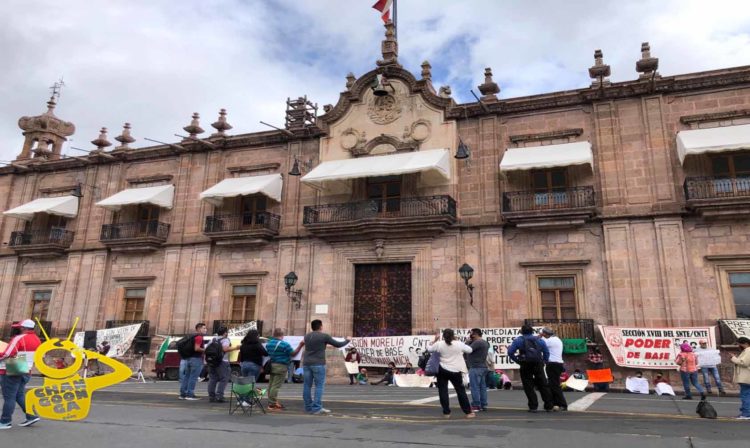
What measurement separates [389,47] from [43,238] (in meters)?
16.8

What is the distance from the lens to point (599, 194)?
661 inches

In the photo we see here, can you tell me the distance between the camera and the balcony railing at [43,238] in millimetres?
23141

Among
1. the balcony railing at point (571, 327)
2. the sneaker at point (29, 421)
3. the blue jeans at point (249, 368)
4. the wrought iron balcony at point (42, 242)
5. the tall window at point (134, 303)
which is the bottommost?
the sneaker at point (29, 421)

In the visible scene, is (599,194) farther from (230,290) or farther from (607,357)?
(230,290)

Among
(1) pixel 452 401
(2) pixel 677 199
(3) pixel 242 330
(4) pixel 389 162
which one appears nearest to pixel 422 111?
(4) pixel 389 162

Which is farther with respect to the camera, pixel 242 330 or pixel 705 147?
pixel 242 330

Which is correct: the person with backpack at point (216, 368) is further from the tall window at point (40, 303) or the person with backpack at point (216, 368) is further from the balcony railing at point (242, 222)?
the tall window at point (40, 303)

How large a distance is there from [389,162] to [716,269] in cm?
1009

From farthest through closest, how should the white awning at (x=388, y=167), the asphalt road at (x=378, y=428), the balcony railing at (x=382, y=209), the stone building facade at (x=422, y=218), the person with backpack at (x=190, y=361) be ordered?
the balcony railing at (x=382, y=209), the white awning at (x=388, y=167), the stone building facade at (x=422, y=218), the person with backpack at (x=190, y=361), the asphalt road at (x=378, y=428)

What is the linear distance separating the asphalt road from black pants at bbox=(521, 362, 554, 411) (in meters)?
0.24

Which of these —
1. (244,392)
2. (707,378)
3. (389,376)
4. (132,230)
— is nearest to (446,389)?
(244,392)

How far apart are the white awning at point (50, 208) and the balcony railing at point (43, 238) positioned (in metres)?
0.71

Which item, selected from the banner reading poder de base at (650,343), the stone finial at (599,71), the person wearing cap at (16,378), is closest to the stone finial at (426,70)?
the stone finial at (599,71)

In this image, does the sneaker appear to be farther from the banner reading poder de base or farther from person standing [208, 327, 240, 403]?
the banner reading poder de base
